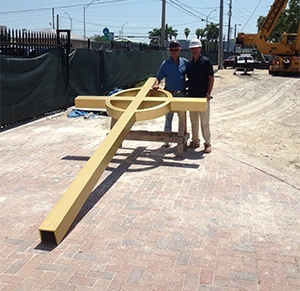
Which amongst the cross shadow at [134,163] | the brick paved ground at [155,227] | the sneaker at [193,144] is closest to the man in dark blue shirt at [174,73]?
the sneaker at [193,144]

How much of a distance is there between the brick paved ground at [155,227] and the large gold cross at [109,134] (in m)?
0.17

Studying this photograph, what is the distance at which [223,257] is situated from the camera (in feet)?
11.5

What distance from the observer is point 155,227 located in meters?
4.05

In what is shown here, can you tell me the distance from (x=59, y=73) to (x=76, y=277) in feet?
28.2

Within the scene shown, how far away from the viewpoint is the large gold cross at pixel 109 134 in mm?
3785

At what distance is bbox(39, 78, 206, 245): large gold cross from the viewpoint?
3.78 meters

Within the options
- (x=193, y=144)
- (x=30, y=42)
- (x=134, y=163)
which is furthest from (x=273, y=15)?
(x=134, y=163)

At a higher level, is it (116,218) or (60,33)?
(60,33)

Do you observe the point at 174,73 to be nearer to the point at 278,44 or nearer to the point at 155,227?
the point at 155,227

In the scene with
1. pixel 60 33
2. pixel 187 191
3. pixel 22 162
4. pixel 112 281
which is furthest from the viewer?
pixel 60 33

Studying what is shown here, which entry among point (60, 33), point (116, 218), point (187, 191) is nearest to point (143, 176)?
point (187, 191)

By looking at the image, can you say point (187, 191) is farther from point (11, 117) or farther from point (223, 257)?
point (11, 117)

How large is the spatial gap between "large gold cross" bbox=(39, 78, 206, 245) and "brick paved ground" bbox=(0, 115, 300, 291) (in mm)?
167

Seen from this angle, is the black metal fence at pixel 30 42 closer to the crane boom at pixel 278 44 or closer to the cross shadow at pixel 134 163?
the cross shadow at pixel 134 163
